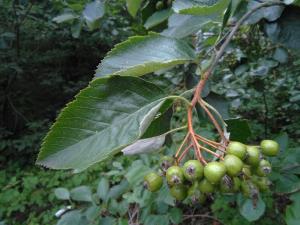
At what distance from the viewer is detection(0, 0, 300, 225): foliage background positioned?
1.83 m

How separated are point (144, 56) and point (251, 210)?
3.12 ft

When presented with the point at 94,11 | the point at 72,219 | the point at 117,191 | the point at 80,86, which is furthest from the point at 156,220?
the point at 80,86

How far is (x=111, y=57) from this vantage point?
77cm

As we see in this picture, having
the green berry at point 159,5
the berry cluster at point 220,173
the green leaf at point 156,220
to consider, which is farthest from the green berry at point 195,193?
the green leaf at point 156,220

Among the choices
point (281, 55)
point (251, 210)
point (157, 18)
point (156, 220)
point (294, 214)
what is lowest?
point (156, 220)

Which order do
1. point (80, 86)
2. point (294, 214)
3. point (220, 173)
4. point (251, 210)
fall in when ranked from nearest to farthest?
point (220, 173)
point (294, 214)
point (251, 210)
point (80, 86)

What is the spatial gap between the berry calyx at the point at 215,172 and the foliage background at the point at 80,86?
1.65 ft

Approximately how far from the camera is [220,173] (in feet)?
2.12

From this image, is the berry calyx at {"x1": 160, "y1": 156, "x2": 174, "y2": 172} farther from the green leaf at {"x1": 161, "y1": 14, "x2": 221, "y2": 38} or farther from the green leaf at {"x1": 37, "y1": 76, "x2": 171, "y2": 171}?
the green leaf at {"x1": 161, "y1": 14, "x2": 221, "y2": 38}

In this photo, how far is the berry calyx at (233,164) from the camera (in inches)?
25.9

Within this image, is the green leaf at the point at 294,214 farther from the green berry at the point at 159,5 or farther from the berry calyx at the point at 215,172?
the green berry at the point at 159,5

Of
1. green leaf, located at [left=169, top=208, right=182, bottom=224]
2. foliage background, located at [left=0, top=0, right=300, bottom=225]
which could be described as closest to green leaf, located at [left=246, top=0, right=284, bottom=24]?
foliage background, located at [left=0, top=0, right=300, bottom=225]

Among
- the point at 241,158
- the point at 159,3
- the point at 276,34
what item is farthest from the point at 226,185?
the point at 159,3

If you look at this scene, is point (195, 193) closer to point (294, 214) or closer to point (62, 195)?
point (294, 214)
